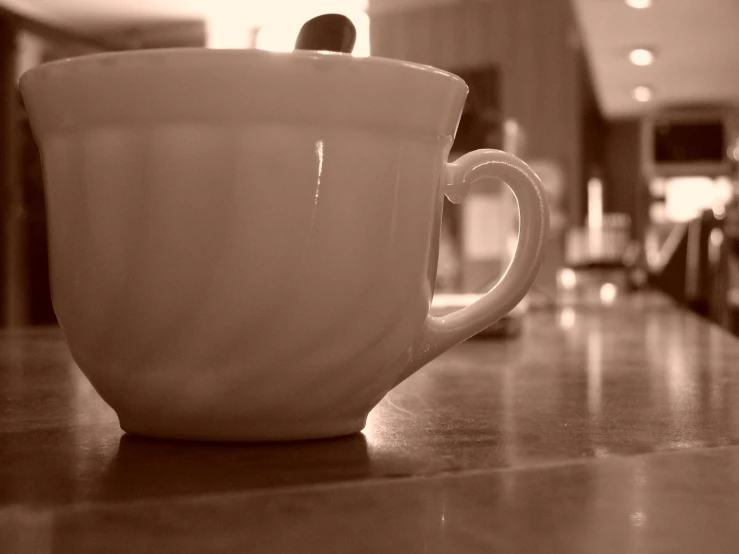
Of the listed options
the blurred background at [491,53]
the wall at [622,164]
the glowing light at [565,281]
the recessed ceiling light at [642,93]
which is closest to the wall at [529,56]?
the blurred background at [491,53]

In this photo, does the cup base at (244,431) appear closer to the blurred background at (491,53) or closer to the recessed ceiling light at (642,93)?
the blurred background at (491,53)

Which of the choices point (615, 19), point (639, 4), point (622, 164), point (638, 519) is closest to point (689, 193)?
point (622, 164)

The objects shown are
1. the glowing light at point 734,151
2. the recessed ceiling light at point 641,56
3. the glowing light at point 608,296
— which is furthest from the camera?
the glowing light at point 734,151

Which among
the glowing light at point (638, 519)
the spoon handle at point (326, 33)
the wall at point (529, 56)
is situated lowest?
the glowing light at point (638, 519)

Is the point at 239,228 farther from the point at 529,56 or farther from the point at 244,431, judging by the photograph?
the point at 529,56

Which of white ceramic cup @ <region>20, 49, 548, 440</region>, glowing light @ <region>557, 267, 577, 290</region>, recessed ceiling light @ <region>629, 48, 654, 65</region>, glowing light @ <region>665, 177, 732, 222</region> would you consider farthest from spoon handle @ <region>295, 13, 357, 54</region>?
glowing light @ <region>665, 177, 732, 222</region>

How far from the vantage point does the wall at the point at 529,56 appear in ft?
16.7

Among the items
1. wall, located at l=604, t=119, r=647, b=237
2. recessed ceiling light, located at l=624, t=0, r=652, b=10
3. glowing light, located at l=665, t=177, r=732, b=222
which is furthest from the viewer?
wall, located at l=604, t=119, r=647, b=237

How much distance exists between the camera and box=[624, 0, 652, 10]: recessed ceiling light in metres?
4.17

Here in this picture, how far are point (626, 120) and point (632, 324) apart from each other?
8334mm

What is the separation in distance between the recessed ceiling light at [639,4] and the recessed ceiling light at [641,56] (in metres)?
0.98

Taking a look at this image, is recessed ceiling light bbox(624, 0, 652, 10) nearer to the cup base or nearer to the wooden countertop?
the wooden countertop

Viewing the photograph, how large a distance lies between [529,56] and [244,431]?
5.12 m

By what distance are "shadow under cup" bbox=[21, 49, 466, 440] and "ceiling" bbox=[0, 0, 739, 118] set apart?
14.2 feet
